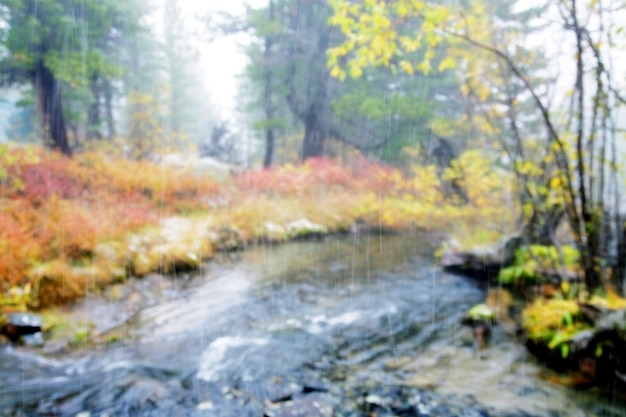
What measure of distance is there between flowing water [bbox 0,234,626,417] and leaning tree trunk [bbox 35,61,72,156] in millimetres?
9024

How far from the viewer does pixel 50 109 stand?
41.8 feet

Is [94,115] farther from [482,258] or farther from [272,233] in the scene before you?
[482,258]

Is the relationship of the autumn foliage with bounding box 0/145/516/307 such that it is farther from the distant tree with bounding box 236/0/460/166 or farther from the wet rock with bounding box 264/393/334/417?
the wet rock with bounding box 264/393/334/417

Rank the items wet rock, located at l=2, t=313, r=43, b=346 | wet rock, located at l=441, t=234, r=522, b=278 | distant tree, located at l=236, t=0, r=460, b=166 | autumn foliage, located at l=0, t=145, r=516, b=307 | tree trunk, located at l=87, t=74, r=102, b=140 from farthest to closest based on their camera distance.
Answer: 1. tree trunk, located at l=87, t=74, r=102, b=140
2. distant tree, located at l=236, t=0, r=460, b=166
3. wet rock, located at l=441, t=234, r=522, b=278
4. autumn foliage, located at l=0, t=145, r=516, b=307
5. wet rock, located at l=2, t=313, r=43, b=346

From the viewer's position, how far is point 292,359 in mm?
4418

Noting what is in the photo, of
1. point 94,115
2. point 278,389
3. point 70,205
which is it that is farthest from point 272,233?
point 94,115

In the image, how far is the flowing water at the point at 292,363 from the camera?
340cm

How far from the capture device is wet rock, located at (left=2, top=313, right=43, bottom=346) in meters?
4.59

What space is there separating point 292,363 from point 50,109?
44.5 ft

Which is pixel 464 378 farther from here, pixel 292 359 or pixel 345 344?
pixel 292 359

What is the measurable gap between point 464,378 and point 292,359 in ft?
6.57

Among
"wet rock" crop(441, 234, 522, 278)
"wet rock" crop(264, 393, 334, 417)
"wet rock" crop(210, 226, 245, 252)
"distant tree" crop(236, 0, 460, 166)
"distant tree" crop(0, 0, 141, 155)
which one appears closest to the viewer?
"wet rock" crop(264, 393, 334, 417)

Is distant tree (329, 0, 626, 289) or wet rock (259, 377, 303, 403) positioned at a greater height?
distant tree (329, 0, 626, 289)

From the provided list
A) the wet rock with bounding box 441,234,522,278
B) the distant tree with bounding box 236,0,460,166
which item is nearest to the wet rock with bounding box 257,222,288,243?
the wet rock with bounding box 441,234,522,278
